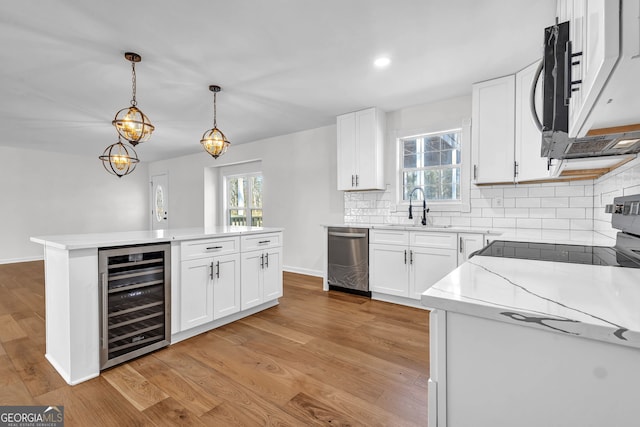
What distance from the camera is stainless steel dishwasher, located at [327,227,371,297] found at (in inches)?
143

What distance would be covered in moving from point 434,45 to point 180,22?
6.52 ft

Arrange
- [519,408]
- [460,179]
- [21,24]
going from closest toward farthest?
[519,408] < [21,24] < [460,179]

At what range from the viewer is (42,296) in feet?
12.1

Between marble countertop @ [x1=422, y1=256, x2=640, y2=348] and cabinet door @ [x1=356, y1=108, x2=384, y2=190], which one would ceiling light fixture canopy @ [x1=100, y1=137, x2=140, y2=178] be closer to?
cabinet door @ [x1=356, y1=108, x2=384, y2=190]

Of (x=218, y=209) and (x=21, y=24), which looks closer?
(x=21, y=24)

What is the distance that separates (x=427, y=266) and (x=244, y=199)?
437 cm

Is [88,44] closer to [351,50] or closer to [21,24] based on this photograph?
[21,24]

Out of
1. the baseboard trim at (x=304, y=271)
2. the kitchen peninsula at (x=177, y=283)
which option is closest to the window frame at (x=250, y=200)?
the baseboard trim at (x=304, y=271)

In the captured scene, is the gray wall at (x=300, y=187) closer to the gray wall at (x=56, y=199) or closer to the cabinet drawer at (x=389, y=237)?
the cabinet drawer at (x=389, y=237)

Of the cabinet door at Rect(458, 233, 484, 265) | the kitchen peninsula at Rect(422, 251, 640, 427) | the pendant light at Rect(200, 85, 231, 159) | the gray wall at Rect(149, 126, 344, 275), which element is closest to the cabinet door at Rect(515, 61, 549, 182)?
the cabinet door at Rect(458, 233, 484, 265)

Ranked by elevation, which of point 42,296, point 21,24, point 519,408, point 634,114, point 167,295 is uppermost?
point 21,24

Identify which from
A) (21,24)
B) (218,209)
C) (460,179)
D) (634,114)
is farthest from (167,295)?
(218,209)

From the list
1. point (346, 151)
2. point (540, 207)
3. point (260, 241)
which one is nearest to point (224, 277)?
point (260, 241)

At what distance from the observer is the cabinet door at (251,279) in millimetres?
2896
